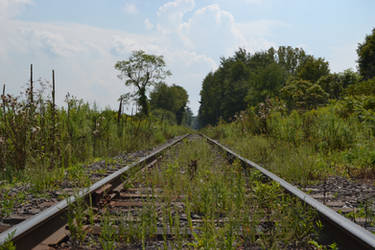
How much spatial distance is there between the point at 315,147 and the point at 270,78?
38639 mm

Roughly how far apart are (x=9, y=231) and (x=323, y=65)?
5049 centimetres

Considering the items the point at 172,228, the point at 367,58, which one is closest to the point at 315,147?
the point at 172,228

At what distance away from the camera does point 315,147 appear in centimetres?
688

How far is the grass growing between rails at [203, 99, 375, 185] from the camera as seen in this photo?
14.8ft

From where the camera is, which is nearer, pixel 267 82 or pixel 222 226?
pixel 222 226

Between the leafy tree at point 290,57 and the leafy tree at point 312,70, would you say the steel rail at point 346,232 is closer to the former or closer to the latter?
the leafy tree at point 312,70

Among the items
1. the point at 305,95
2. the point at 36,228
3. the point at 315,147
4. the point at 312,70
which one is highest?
the point at 312,70

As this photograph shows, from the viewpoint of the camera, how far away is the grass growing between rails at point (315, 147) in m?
4.52

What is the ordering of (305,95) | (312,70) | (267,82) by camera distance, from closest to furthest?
(305,95), (267,82), (312,70)

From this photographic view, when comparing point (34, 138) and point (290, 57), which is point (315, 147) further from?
point (290, 57)

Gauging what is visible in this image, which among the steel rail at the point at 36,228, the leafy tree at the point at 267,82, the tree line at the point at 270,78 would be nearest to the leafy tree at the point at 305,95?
the tree line at the point at 270,78

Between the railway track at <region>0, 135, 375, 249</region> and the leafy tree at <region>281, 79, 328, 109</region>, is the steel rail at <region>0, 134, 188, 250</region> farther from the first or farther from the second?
the leafy tree at <region>281, 79, 328, 109</region>

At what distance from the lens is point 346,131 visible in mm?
6746

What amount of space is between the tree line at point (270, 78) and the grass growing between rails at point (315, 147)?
13842mm
